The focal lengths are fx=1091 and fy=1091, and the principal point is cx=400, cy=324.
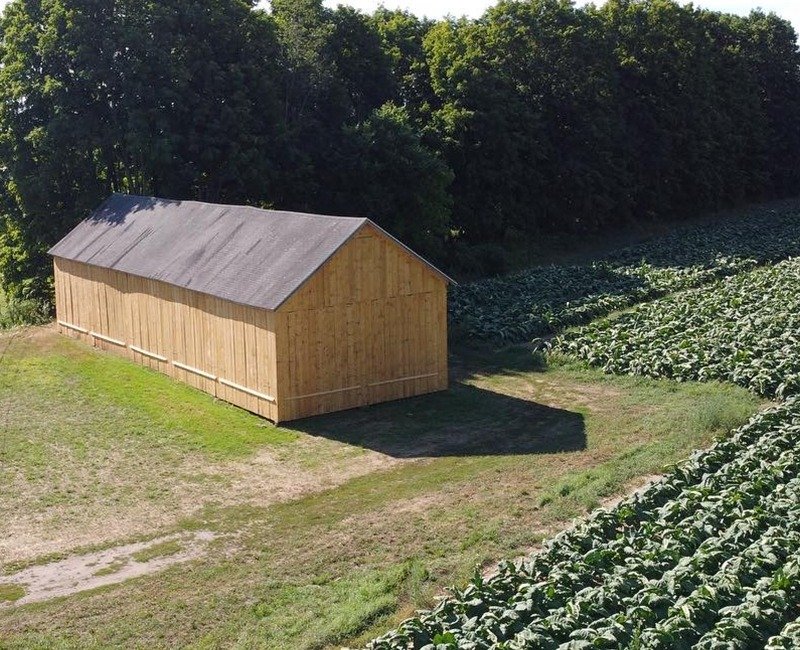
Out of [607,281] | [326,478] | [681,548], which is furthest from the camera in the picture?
[607,281]

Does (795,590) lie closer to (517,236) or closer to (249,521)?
(249,521)

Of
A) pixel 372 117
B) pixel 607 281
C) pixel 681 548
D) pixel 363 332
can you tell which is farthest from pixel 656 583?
pixel 372 117

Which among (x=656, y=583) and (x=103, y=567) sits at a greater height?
(x=656, y=583)

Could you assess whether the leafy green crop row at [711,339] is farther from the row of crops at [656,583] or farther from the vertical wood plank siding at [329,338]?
the row of crops at [656,583]

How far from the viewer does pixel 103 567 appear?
20109mm

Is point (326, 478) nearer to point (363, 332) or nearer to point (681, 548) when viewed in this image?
point (363, 332)

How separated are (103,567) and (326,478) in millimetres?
6065

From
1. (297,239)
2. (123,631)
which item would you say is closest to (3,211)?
(297,239)

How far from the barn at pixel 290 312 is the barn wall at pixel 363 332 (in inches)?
1.2

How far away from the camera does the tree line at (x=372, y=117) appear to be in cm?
4406

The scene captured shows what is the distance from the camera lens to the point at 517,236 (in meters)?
57.2

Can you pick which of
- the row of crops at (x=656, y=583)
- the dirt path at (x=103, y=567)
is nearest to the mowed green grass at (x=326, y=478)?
the dirt path at (x=103, y=567)

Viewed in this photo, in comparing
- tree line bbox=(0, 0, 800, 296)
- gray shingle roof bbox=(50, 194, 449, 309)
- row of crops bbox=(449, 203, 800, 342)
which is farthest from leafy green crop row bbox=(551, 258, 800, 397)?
tree line bbox=(0, 0, 800, 296)

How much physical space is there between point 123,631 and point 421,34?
48792 millimetres
